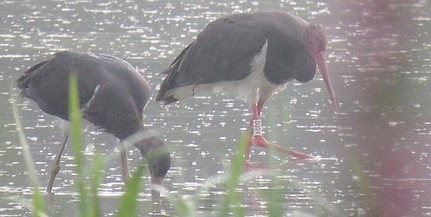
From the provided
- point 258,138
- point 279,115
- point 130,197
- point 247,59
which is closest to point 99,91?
point 258,138

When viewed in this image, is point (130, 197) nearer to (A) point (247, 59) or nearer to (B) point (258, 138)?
(B) point (258, 138)

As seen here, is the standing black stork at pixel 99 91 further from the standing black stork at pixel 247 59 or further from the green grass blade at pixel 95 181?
the green grass blade at pixel 95 181

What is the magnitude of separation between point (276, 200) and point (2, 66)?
297 inches

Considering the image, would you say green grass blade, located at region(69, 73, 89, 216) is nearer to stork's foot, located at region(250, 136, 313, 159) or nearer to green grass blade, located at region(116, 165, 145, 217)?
green grass blade, located at region(116, 165, 145, 217)

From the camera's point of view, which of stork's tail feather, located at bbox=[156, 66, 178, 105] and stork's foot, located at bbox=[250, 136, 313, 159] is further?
stork's tail feather, located at bbox=[156, 66, 178, 105]

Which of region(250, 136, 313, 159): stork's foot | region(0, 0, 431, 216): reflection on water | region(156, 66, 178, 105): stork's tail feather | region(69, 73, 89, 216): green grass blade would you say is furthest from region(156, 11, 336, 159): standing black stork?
region(69, 73, 89, 216): green grass blade

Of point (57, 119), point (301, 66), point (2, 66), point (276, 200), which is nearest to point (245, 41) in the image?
point (301, 66)

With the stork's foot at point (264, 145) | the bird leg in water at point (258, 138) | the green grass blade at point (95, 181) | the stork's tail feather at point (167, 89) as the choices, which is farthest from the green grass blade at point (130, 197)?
the stork's tail feather at point (167, 89)

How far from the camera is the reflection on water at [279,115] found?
53.2 inches

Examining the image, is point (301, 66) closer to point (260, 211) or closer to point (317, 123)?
point (317, 123)

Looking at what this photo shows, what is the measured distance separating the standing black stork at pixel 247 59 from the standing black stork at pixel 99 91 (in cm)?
119

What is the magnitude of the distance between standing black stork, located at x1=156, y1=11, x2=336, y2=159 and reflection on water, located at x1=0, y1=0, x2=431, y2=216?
24 cm

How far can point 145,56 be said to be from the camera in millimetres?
9828

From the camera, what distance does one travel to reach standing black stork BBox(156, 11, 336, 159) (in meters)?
7.66
